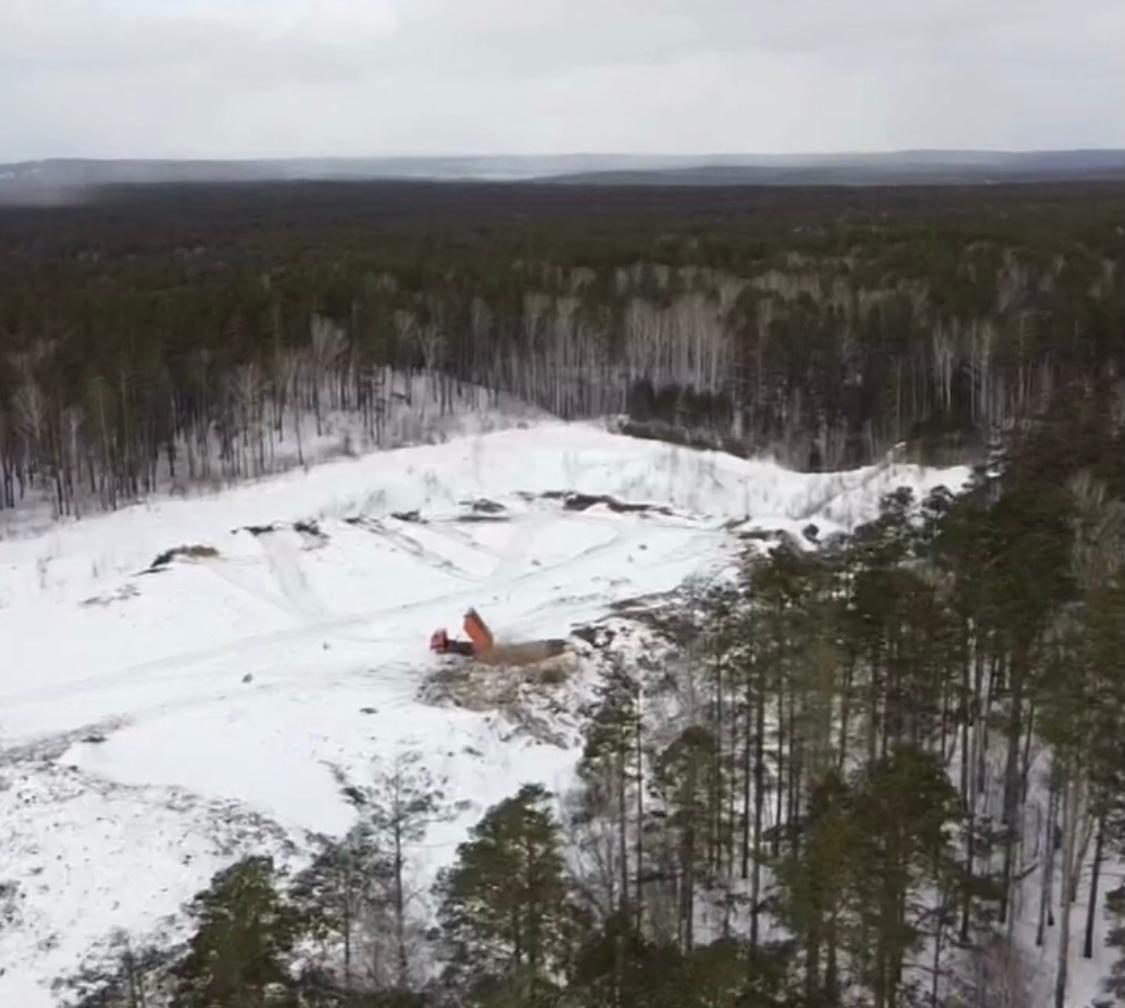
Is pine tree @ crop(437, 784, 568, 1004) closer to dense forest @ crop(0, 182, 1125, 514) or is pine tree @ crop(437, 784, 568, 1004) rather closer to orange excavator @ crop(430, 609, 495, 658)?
orange excavator @ crop(430, 609, 495, 658)

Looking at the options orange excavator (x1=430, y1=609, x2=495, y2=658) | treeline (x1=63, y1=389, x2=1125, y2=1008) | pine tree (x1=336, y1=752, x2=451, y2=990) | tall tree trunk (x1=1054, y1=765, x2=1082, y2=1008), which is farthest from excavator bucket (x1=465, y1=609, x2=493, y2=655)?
tall tree trunk (x1=1054, y1=765, x2=1082, y2=1008)

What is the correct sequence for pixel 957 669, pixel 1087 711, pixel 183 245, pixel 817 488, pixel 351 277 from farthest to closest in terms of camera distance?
pixel 183 245, pixel 351 277, pixel 817 488, pixel 957 669, pixel 1087 711

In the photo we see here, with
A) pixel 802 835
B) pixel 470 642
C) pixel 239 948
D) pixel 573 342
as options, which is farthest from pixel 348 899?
pixel 573 342

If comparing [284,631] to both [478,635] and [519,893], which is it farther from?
[519,893]

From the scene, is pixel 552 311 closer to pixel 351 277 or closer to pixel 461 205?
pixel 351 277

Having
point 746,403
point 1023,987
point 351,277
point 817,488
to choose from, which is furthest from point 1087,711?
point 351,277

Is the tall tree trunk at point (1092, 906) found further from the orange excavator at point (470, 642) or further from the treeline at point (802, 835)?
the orange excavator at point (470, 642)
